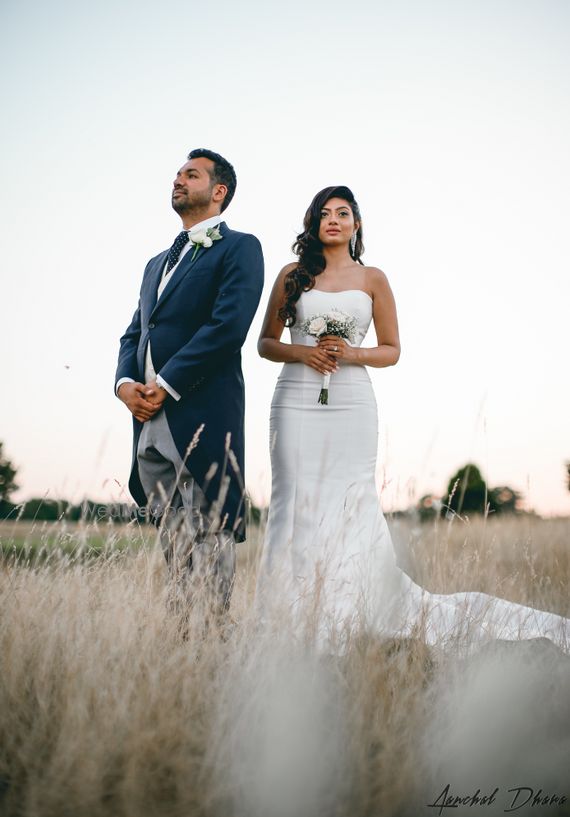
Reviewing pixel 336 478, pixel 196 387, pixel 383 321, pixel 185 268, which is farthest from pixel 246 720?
pixel 383 321

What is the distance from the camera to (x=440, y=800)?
8.79ft

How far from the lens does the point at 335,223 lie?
511 cm

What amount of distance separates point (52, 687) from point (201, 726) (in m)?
0.77

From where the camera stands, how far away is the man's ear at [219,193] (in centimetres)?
459

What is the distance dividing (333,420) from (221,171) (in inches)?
70.2

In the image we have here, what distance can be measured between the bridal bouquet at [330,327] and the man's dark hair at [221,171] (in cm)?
96

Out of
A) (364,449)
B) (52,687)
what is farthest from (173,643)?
(364,449)

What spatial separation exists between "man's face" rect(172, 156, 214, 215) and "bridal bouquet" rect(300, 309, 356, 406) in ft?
3.41

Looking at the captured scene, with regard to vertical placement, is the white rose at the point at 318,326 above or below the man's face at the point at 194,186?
below

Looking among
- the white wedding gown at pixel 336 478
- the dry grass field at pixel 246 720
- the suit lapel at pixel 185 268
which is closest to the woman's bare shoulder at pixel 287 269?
the white wedding gown at pixel 336 478

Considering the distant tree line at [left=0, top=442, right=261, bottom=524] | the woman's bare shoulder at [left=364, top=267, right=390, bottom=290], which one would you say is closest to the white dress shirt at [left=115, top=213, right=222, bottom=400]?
the distant tree line at [left=0, top=442, right=261, bottom=524]

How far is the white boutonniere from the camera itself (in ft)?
14.4

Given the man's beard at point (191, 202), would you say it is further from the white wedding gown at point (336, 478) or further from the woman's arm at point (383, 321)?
the woman's arm at point (383, 321)

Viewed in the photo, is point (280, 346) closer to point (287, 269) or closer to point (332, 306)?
point (332, 306)
